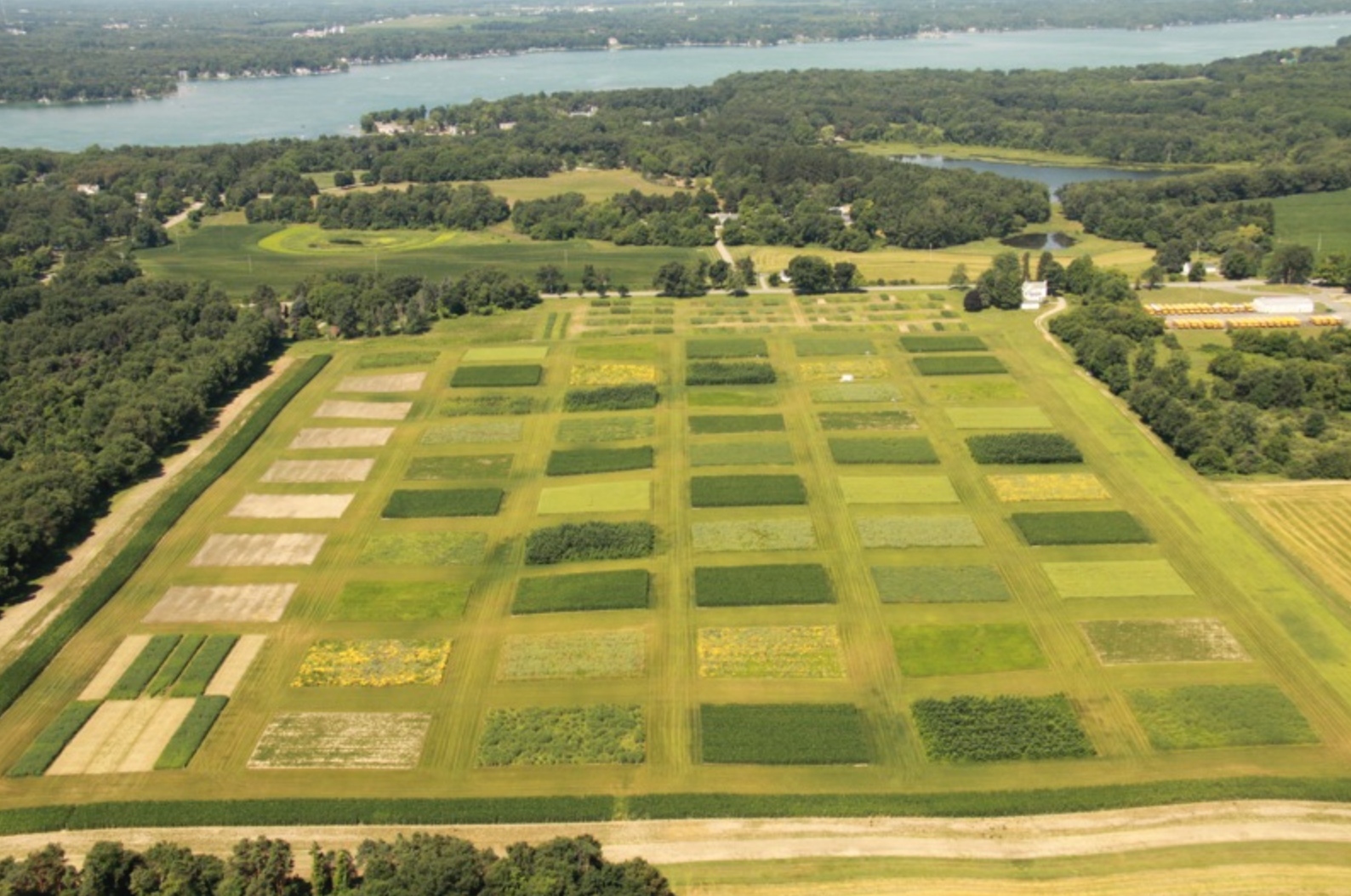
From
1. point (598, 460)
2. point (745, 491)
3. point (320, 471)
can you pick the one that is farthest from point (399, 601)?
point (745, 491)

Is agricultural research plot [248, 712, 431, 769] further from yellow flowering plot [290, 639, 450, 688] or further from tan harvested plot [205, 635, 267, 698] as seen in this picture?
tan harvested plot [205, 635, 267, 698]

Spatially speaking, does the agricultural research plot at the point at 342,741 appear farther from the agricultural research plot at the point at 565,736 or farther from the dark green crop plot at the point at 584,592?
the dark green crop plot at the point at 584,592

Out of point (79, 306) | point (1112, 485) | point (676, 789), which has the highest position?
point (79, 306)

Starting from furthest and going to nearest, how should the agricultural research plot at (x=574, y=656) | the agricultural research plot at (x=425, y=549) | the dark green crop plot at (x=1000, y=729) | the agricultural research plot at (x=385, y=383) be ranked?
1. the agricultural research plot at (x=385, y=383)
2. the agricultural research plot at (x=425, y=549)
3. the agricultural research plot at (x=574, y=656)
4. the dark green crop plot at (x=1000, y=729)

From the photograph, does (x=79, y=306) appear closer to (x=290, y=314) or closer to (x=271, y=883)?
(x=290, y=314)

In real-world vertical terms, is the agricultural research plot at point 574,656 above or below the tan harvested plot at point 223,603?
below

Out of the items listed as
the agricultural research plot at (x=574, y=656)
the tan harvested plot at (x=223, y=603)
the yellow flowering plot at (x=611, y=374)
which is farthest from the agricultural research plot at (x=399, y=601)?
the yellow flowering plot at (x=611, y=374)

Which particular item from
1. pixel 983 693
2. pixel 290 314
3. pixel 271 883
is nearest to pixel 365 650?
pixel 271 883
